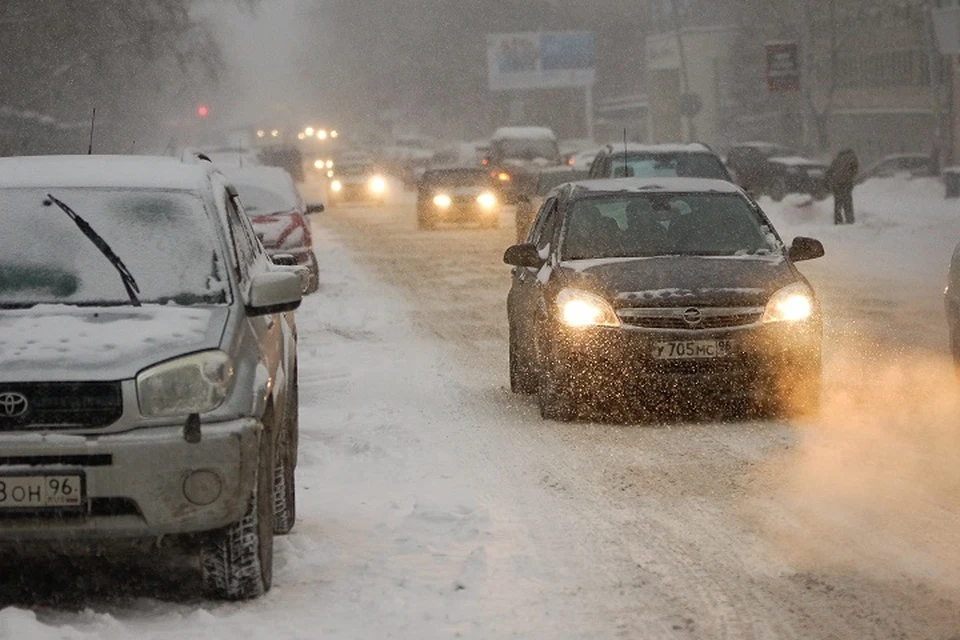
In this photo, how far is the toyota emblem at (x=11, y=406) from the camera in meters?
6.60

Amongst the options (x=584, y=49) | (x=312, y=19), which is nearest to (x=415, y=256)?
(x=584, y=49)

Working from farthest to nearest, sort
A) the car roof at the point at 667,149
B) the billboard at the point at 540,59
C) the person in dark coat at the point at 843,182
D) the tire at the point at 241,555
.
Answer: the billboard at the point at 540,59 → the person in dark coat at the point at 843,182 → the car roof at the point at 667,149 → the tire at the point at 241,555

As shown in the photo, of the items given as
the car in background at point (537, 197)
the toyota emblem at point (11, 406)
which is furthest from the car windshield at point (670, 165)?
the toyota emblem at point (11, 406)

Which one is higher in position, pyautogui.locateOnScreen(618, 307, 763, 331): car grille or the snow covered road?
pyautogui.locateOnScreen(618, 307, 763, 331): car grille

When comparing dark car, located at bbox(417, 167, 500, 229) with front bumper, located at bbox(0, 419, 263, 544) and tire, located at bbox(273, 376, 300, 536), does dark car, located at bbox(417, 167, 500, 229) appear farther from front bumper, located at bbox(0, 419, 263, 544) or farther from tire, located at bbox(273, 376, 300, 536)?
front bumper, located at bbox(0, 419, 263, 544)

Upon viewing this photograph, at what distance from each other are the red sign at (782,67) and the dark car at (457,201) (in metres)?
6.16

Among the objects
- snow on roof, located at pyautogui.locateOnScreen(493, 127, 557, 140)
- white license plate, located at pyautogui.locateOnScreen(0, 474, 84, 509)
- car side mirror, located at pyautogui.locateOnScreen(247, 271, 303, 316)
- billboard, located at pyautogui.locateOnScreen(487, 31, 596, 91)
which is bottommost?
white license plate, located at pyautogui.locateOnScreen(0, 474, 84, 509)

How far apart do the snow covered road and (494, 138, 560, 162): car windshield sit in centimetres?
3584

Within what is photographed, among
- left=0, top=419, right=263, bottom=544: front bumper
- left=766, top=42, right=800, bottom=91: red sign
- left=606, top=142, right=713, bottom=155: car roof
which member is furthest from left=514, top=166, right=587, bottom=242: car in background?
left=0, top=419, right=263, bottom=544: front bumper

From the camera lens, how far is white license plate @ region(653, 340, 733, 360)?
37.5 feet

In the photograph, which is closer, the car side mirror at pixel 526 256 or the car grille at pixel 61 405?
the car grille at pixel 61 405

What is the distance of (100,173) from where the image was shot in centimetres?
801

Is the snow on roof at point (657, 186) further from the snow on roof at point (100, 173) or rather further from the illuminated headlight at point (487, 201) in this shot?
the illuminated headlight at point (487, 201)

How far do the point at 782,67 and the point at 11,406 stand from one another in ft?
115
